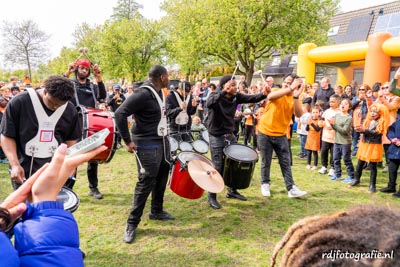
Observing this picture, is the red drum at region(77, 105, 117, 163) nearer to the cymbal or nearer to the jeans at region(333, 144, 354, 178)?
the cymbal

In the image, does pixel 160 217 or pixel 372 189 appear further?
pixel 372 189

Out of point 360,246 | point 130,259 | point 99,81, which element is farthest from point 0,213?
point 99,81

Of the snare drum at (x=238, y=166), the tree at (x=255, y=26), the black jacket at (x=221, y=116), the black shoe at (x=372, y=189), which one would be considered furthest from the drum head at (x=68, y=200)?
the tree at (x=255, y=26)

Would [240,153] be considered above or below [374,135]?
below

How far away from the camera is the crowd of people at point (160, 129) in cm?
288

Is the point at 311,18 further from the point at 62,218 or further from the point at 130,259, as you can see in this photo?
the point at 62,218

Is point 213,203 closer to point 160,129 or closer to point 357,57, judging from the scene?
point 160,129

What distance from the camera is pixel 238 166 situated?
4547mm

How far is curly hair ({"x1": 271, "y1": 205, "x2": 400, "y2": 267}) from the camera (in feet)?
2.19

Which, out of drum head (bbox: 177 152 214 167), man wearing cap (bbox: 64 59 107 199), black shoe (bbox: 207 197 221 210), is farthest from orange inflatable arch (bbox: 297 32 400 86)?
man wearing cap (bbox: 64 59 107 199)

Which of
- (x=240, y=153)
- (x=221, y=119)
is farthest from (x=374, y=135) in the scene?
(x=221, y=119)

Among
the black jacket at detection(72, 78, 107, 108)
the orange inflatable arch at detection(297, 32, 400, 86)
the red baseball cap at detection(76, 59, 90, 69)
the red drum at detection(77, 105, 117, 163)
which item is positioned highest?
the orange inflatable arch at detection(297, 32, 400, 86)

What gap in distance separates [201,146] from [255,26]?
13.7 meters

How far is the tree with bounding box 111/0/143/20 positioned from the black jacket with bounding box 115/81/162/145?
4455cm
